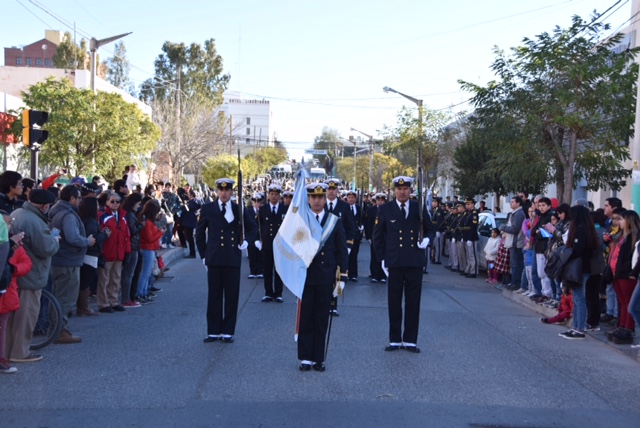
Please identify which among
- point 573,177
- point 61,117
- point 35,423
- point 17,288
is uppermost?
point 61,117

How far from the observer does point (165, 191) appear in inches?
842

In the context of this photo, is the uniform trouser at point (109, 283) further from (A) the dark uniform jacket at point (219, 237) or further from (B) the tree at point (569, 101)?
(B) the tree at point (569, 101)

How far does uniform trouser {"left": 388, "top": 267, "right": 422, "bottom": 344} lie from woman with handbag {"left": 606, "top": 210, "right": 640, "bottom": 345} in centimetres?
274

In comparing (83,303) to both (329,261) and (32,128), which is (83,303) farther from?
(329,261)

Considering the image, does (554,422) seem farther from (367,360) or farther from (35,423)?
(35,423)

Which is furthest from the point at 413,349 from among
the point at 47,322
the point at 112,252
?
the point at 112,252

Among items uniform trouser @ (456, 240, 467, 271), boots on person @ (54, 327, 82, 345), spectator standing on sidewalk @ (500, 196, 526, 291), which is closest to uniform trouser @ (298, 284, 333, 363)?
boots on person @ (54, 327, 82, 345)

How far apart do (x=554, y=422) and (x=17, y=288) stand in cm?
541

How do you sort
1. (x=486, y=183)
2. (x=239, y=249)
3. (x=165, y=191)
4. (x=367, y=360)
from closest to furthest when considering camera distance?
(x=367, y=360) < (x=239, y=249) < (x=165, y=191) < (x=486, y=183)

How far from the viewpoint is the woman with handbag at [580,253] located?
34.1 feet

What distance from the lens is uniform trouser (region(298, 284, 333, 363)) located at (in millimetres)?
7957

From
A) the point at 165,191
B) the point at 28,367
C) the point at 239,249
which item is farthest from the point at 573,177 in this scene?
the point at 28,367

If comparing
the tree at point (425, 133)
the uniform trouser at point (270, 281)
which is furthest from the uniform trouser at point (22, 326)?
the tree at point (425, 133)

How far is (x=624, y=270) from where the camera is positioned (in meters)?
9.75
